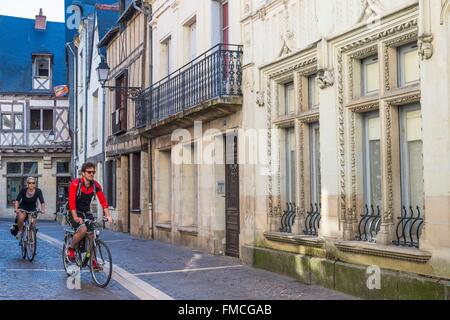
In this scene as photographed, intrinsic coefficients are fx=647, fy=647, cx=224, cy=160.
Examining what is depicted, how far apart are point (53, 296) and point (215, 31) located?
749 centimetres

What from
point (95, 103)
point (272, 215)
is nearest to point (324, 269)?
point (272, 215)

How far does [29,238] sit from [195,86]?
180 inches

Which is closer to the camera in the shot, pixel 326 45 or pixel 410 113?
pixel 410 113

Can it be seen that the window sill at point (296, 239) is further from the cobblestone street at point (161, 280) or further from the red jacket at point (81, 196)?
the red jacket at point (81, 196)

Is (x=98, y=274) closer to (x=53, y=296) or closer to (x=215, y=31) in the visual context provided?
(x=53, y=296)

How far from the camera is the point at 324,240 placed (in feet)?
30.1

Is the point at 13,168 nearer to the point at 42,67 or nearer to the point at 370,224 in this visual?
the point at 42,67

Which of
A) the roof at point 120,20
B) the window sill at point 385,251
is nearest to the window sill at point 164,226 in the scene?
the roof at point 120,20

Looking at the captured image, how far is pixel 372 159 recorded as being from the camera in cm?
866

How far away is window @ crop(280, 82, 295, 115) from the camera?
10.8 m

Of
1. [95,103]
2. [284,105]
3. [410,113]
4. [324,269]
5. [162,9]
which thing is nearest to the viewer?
[410,113]

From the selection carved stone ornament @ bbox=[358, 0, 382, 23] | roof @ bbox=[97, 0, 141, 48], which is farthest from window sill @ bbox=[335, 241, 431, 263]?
roof @ bbox=[97, 0, 141, 48]

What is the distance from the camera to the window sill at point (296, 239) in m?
9.30

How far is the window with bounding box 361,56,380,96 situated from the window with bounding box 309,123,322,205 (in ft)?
4.98
